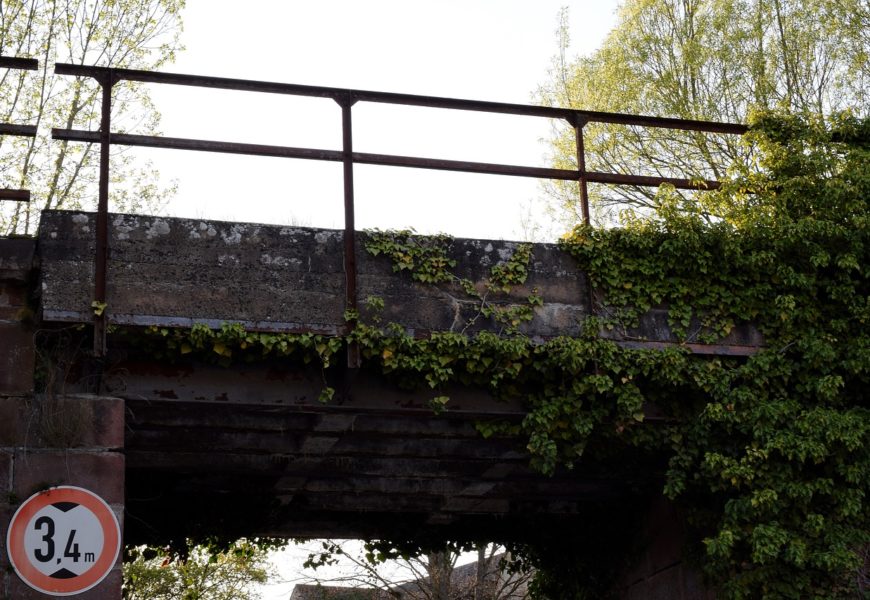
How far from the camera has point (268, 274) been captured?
8547mm

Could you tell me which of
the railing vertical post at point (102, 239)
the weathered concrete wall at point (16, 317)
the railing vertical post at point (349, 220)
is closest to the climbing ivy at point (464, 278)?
the railing vertical post at point (349, 220)

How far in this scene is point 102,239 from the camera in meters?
8.16

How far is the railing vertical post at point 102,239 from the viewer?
8016 mm

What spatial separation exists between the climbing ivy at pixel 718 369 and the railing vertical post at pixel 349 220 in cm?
12

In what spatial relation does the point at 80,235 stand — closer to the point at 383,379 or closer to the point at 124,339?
the point at 124,339

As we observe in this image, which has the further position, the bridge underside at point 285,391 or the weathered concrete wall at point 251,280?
the bridge underside at point 285,391

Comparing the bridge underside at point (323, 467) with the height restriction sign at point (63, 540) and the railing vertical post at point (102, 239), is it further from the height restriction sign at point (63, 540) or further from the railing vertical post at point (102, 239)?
the height restriction sign at point (63, 540)

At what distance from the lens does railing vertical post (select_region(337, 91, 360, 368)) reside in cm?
855

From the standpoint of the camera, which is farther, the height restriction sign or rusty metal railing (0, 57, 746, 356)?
rusty metal railing (0, 57, 746, 356)

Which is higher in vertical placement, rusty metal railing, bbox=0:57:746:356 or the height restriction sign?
rusty metal railing, bbox=0:57:746:356

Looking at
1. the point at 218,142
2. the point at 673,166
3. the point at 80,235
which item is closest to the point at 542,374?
the point at 218,142

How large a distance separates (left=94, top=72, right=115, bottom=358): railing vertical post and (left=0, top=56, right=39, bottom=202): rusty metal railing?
483mm

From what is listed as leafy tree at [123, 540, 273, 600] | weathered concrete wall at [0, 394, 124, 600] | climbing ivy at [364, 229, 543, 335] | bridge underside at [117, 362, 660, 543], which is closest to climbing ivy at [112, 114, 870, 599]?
climbing ivy at [364, 229, 543, 335]

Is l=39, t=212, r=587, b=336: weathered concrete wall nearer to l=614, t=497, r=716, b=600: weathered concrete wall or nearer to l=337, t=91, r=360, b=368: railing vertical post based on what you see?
l=337, t=91, r=360, b=368: railing vertical post
